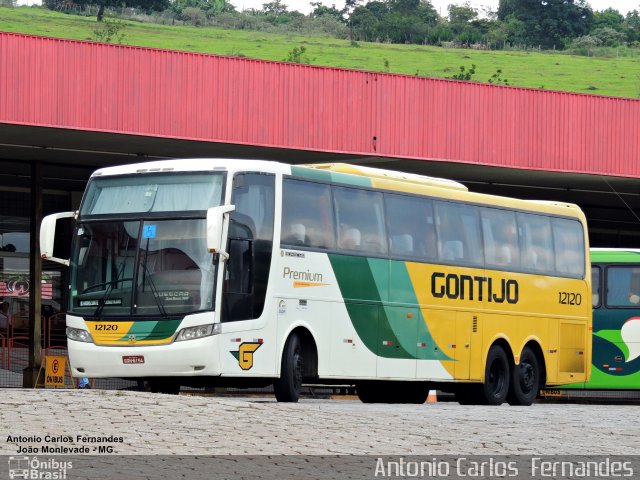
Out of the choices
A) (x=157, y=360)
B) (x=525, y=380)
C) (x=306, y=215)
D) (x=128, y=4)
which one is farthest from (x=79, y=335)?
(x=128, y=4)

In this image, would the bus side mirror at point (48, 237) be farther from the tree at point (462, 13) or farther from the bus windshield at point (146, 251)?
the tree at point (462, 13)

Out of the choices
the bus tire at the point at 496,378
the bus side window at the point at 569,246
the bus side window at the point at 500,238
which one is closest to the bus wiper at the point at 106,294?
the bus side window at the point at 500,238

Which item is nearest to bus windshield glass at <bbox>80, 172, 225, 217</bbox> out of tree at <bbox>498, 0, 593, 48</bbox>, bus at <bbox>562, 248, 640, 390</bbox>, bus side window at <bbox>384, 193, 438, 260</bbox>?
bus side window at <bbox>384, 193, 438, 260</bbox>

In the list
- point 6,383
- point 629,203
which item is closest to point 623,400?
point 629,203

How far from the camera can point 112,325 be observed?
59.3 feet

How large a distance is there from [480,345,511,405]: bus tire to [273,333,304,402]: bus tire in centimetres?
Result: 493

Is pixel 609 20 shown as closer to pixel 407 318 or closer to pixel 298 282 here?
pixel 407 318

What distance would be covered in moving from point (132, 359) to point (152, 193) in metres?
2.27

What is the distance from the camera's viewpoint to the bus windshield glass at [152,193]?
18.2 meters

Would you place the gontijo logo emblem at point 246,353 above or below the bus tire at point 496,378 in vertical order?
above

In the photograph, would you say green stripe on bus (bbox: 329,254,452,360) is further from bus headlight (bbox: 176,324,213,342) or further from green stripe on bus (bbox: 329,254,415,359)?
bus headlight (bbox: 176,324,213,342)

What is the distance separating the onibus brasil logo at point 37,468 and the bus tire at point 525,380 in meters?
14.2

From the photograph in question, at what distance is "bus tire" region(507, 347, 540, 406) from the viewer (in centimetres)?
2333

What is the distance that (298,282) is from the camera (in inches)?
747
